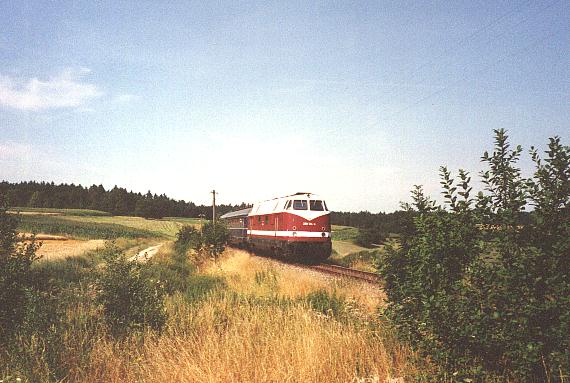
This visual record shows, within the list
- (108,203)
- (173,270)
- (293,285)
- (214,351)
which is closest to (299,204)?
(293,285)

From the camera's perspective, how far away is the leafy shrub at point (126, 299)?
7.34 m

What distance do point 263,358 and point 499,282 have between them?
304cm

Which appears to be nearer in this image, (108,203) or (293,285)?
(293,285)

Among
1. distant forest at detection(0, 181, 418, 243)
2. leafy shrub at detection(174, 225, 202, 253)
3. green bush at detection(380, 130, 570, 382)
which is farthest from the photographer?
distant forest at detection(0, 181, 418, 243)

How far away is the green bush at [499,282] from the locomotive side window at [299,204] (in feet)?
49.5

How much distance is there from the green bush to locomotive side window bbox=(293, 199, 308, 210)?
49.5 ft

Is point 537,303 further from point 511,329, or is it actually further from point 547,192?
point 547,192

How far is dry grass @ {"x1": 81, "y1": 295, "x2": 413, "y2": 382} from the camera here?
4.64m

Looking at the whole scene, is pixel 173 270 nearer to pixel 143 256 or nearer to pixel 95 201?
pixel 143 256

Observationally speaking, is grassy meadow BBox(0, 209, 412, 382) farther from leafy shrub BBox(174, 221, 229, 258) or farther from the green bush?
leafy shrub BBox(174, 221, 229, 258)

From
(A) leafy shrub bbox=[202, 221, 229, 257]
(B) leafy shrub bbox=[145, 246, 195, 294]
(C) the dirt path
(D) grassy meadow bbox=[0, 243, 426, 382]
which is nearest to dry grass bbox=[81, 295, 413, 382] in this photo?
(D) grassy meadow bbox=[0, 243, 426, 382]

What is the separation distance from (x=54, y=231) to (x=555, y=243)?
64657 mm

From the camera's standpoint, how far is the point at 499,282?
356cm

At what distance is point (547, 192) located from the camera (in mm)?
3490
